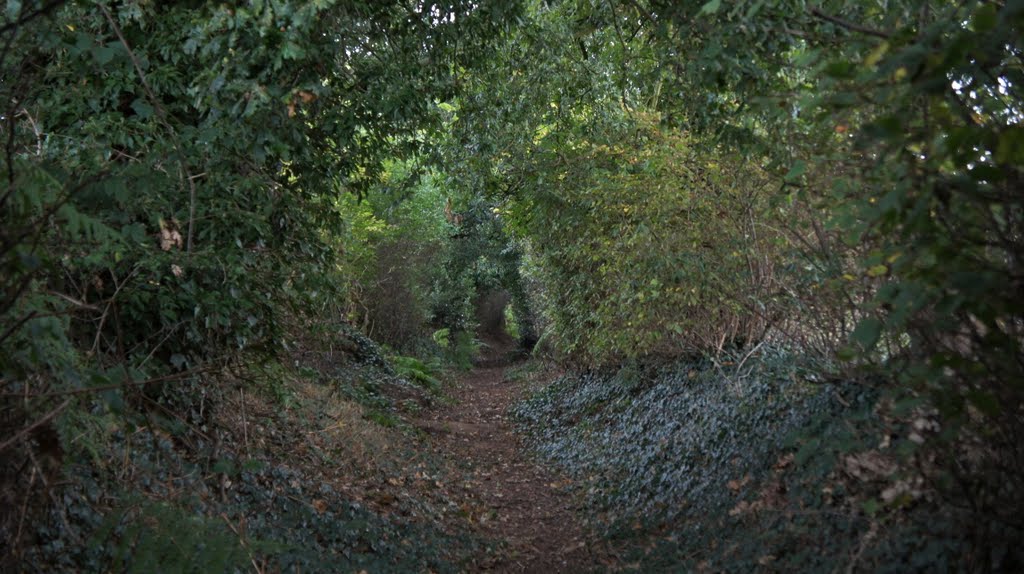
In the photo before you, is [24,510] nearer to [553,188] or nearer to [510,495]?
[510,495]

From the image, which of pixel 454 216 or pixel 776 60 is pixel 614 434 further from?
pixel 454 216

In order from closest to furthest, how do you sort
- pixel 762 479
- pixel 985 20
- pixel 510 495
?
1. pixel 985 20
2. pixel 762 479
3. pixel 510 495

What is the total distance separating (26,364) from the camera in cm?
392

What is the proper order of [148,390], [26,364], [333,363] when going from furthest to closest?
[333,363] → [148,390] → [26,364]

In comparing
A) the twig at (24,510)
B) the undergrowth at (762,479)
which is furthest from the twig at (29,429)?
the undergrowth at (762,479)

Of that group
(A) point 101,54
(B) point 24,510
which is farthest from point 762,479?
(A) point 101,54

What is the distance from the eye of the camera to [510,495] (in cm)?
1210

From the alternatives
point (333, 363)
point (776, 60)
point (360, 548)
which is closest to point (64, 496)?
point (360, 548)

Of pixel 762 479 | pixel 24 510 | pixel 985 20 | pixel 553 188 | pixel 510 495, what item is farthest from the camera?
pixel 553 188

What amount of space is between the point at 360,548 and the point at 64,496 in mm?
3250

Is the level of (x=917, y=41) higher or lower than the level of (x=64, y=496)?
higher

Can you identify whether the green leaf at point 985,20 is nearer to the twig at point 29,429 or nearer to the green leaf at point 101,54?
the green leaf at point 101,54

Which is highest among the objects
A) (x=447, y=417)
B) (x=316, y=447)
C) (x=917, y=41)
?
(x=917, y=41)

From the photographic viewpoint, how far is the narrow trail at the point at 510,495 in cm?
883
